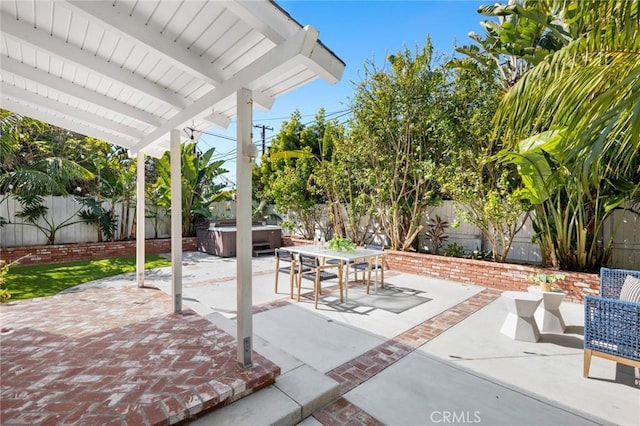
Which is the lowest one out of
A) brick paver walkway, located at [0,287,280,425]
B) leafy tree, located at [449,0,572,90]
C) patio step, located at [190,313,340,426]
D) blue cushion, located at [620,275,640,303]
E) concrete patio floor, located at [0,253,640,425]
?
concrete patio floor, located at [0,253,640,425]

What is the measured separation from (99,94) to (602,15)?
5864mm

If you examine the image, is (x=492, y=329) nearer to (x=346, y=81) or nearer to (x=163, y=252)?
(x=346, y=81)

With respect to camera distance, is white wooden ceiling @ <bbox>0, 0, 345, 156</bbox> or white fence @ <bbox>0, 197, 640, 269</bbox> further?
white fence @ <bbox>0, 197, 640, 269</bbox>

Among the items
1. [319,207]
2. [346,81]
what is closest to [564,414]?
[346,81]

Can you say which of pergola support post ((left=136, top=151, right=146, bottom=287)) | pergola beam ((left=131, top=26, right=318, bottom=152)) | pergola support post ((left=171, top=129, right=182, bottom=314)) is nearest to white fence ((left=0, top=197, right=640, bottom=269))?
pergola support post ((left=136, top=151, right=146, bottom=287))

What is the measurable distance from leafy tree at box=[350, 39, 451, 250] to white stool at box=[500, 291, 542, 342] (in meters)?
4.10

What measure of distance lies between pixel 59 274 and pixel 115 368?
22.6ft

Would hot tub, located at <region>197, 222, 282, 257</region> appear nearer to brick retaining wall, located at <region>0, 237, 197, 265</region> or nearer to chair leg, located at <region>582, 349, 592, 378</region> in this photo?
brick retaining wall, located at <region>0, 237, 197, 265</region>

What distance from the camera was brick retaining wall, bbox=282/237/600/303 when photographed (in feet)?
19.1

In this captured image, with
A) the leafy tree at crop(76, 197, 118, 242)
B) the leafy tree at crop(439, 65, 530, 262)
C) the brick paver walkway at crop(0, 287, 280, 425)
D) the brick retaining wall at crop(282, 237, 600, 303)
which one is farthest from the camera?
the leafy tree at crop(76, 197, 118, 242)

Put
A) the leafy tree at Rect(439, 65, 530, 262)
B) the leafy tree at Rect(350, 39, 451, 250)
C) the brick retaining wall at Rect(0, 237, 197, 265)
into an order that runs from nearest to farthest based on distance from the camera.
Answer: the leafy tree at Rect(439, 65, 530, 262) → the leafy tree at Rect(350, 39, 451, 250) → the brick retaining wall at Rect(0, 237, 197, 265)

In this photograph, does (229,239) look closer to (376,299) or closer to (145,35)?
(376,299)

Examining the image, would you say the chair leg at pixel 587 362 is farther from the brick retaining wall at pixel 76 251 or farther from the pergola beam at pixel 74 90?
the brick retaining wall at pixel 76 251

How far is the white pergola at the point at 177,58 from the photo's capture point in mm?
2590
